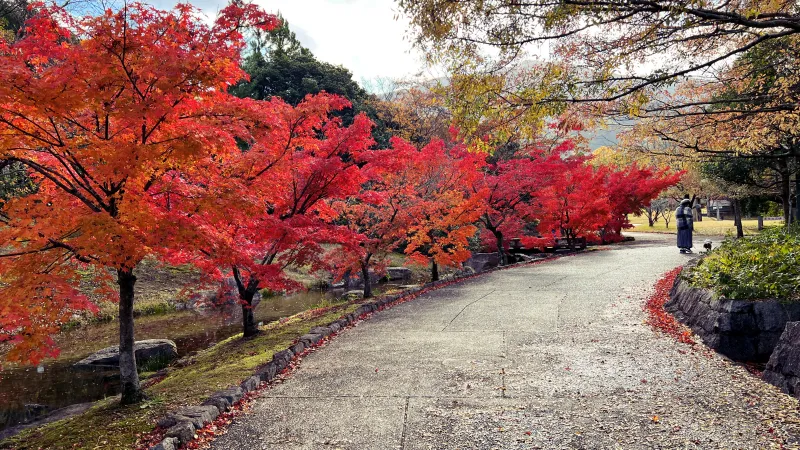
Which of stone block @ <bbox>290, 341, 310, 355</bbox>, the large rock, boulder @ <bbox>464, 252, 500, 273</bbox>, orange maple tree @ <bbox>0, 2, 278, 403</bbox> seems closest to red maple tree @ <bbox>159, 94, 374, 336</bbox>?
orange maple tree @ <bbox>0, 2, 278, 403</bbox>

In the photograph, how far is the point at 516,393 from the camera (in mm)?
4863

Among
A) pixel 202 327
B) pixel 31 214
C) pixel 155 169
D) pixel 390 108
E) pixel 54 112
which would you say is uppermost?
pixel 390 108

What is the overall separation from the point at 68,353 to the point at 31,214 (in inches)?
272

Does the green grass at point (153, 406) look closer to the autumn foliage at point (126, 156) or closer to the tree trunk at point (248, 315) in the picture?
the autumn foliage at point (126, 156)

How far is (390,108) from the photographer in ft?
90.8

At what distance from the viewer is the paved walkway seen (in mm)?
3953

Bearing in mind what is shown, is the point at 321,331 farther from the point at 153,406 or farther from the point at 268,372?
the point at 153,406

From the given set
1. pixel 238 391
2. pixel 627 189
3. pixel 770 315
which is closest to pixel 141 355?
pixel 238 391

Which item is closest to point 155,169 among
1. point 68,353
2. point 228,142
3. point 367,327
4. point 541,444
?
point 228,142

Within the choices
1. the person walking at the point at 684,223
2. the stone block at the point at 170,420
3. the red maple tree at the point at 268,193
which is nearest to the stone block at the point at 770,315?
the red maple tree at the point at 268,193

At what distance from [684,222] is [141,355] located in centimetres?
1743

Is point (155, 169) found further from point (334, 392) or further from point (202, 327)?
point (202, 327)

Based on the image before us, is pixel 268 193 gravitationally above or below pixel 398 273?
above

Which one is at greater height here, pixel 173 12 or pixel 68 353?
pixel 173 12
